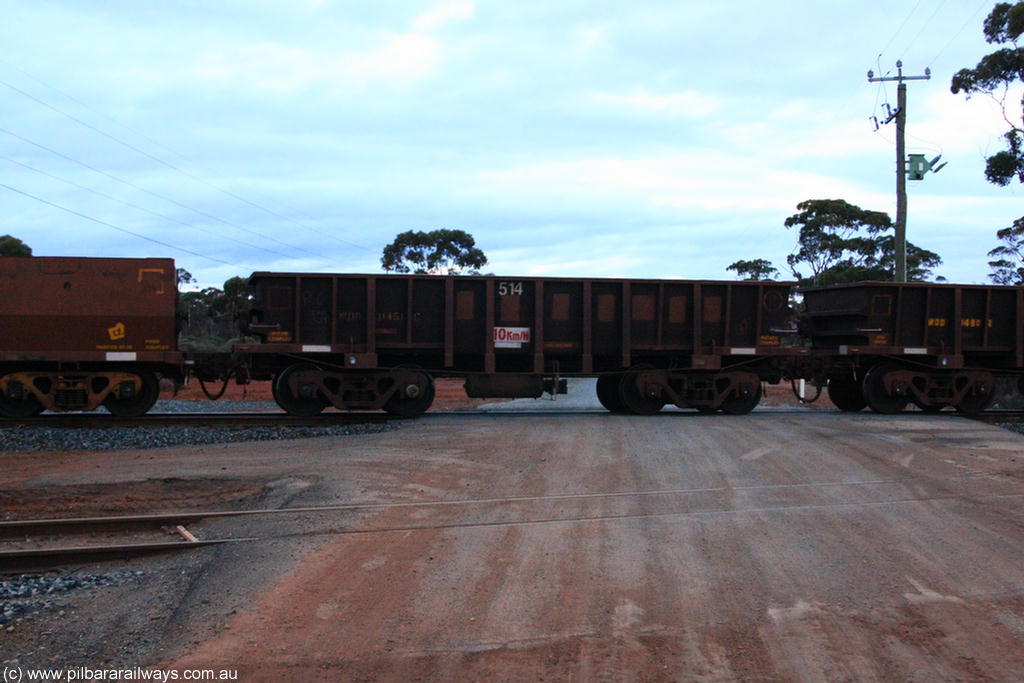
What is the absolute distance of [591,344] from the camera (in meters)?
15.5

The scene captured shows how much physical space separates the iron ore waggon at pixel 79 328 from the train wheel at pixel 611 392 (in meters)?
8.56

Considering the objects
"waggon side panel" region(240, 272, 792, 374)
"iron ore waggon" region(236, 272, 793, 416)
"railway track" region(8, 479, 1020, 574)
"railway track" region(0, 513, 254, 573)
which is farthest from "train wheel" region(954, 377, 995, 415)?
"railway track" region(0, 513, 254, 573)

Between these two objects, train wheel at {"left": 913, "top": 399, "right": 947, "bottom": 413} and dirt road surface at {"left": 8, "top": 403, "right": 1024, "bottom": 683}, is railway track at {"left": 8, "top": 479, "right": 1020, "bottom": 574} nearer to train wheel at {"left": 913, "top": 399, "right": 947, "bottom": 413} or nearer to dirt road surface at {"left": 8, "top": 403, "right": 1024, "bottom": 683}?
dirt road surface at {"left": 8, "top": 403, "right": 1024, "bottom": 683}

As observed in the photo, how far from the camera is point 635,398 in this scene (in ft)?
51.5

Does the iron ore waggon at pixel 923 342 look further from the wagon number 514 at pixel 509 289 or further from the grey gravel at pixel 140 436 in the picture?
the grey gravel at pixel 140 436

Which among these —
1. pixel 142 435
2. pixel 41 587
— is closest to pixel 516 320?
pixel 142 435

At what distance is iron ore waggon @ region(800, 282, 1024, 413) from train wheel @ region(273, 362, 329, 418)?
33.8ft

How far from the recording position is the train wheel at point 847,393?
16.9m

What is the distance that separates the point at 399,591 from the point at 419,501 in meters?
2.39

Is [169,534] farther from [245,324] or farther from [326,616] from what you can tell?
[245,324]

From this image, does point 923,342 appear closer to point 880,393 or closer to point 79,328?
point 880,393

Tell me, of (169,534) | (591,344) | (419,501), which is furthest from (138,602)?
(591,344)

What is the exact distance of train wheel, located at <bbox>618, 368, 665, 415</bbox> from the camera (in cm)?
1559

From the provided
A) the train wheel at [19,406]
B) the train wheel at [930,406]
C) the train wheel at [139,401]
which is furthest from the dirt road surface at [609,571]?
the train wheel at [930,406]
